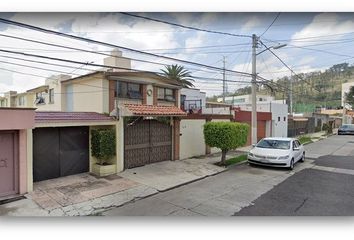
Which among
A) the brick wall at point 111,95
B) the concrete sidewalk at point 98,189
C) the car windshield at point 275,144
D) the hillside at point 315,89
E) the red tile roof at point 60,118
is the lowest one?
the concrete sidewalk at point 98,189

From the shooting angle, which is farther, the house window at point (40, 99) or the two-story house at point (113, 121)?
the house window at point (40, 99)

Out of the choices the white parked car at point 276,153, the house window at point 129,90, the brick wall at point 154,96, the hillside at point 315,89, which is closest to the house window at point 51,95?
the house window at point 129,90

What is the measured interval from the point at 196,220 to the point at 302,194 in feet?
12.8

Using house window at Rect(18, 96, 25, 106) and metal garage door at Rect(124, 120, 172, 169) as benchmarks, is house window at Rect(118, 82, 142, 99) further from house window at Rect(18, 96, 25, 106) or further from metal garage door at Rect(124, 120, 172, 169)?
house window at Rect(18, 96, 25, 106)

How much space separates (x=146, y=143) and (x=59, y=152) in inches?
143

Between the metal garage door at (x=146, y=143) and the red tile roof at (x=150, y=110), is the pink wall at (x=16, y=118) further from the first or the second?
the metal garage door at (x=146, y=143)

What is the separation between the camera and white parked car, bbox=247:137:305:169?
11.2 m

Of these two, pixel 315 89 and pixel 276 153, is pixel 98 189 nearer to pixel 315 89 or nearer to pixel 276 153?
pixel 276 153

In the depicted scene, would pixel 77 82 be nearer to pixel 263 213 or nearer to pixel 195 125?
pixel 195 125

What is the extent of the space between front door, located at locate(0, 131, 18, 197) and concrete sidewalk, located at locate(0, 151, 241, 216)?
0.61 meters

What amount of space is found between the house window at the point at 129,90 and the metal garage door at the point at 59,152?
9.81 ft

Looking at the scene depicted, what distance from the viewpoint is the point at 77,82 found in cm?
1450

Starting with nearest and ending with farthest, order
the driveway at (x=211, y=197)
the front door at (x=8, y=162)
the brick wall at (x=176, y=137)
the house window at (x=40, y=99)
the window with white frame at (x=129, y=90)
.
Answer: the driveway at (x=211, y=197), the front door at (x=8, y=162), the window with white frame at (x=129, y=90), the brick wall at (x=176, y=137), the house window at (x=40, y=99)

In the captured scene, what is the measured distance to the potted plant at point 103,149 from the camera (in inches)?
388
